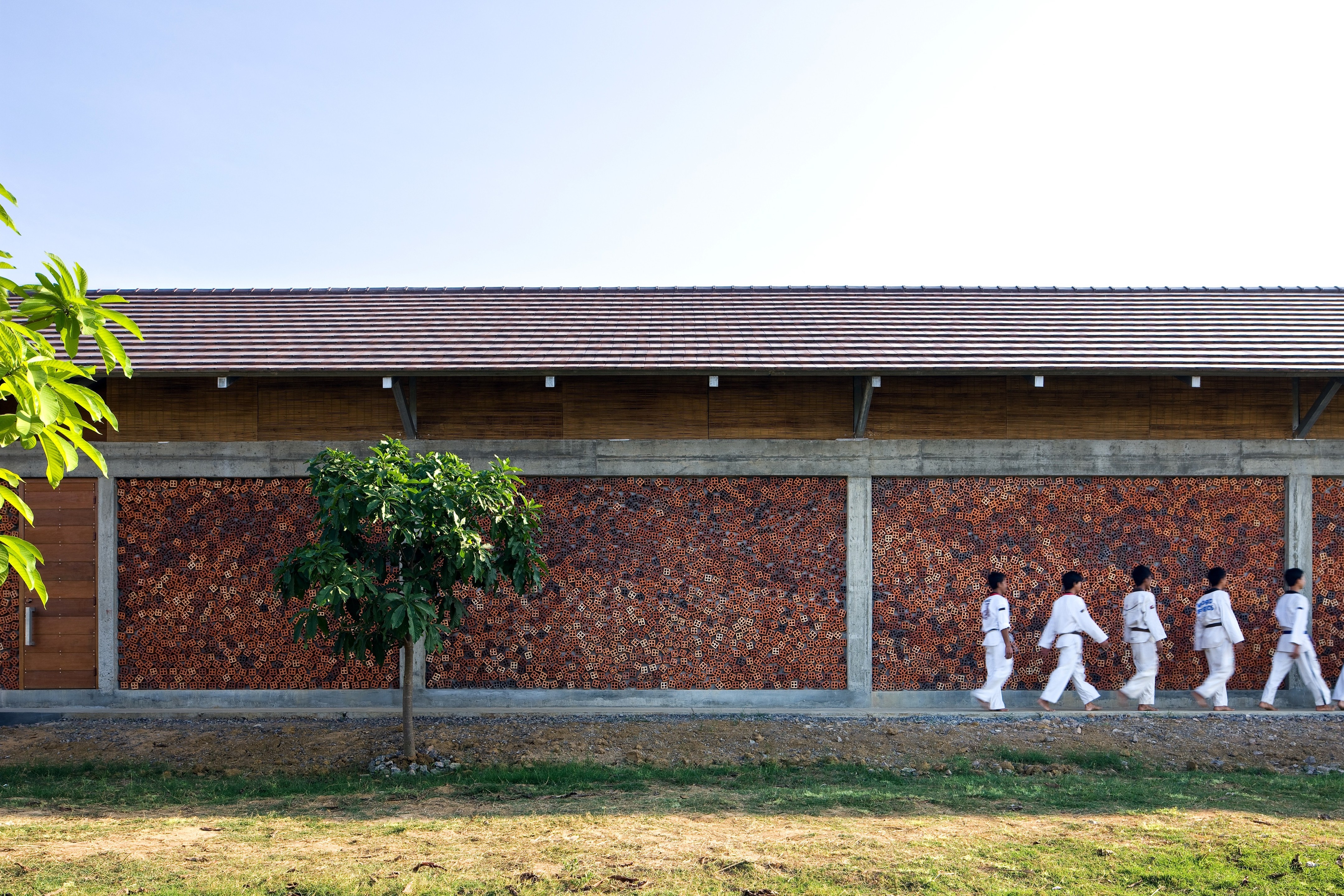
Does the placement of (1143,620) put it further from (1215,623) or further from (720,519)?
(720,519)

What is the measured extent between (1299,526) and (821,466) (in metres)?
5.68

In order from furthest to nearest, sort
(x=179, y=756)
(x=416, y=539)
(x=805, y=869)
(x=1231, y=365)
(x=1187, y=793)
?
(x=1231, y=365) < (x=179, y=756) < (x=416, y=539) < (x=1187, y=793) < (x=805, y=869)

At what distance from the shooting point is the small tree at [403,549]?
714 centimetres

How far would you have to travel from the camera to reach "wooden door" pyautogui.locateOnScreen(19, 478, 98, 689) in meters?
10.1

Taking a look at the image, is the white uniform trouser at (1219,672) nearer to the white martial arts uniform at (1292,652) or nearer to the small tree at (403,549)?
the white martial arts uniform at (1292,652)

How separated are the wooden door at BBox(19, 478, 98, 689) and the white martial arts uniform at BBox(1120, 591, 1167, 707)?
39.4 ft

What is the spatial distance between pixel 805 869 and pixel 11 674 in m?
9.94

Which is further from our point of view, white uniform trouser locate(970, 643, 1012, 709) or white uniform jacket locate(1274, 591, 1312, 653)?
white uniform trouser locate(970, 643, 1012, 709)

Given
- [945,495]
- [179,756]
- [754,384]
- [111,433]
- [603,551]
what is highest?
[754,384]

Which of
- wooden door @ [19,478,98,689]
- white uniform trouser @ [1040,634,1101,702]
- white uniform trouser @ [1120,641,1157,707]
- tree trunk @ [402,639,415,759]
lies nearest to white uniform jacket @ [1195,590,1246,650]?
white uniform trouser @ [1120,641,1157,707]

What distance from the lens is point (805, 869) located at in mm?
4996

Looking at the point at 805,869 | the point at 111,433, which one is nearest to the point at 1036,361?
the point at 805,869

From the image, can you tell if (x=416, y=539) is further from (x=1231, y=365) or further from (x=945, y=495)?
(x=1231, y=365)

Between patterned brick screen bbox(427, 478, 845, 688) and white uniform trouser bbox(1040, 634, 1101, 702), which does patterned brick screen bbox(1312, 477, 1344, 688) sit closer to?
white uniform trouser bbox(1040, 634, 1101, 702)
